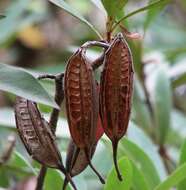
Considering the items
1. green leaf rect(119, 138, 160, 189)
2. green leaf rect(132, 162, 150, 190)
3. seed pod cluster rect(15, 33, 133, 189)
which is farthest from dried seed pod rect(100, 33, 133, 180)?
green leaf rect(119, 138, 160, 189)

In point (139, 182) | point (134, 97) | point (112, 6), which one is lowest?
point (139, 182)

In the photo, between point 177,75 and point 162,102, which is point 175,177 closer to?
point 162,102

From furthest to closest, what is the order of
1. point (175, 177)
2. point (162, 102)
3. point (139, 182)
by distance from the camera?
point (162, 102) → point (139, 182) → point (175, 177)

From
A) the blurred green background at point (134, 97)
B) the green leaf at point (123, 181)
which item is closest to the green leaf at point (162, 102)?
the blurred green background at point (134, 97)

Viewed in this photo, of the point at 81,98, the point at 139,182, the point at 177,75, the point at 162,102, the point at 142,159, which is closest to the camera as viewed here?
the point at 81,98

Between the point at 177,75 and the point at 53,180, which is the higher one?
the point at 177,75

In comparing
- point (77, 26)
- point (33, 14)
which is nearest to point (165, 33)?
point (33, 14)

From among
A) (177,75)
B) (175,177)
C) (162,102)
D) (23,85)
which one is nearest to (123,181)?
(175,177)

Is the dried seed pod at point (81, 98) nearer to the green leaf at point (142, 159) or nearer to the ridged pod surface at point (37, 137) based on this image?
the ridged pod surface at point (37, 137)

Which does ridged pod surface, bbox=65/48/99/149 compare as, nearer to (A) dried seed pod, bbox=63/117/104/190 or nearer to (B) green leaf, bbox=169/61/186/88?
(A) dried seed pod, bbox=63/117/104/190
